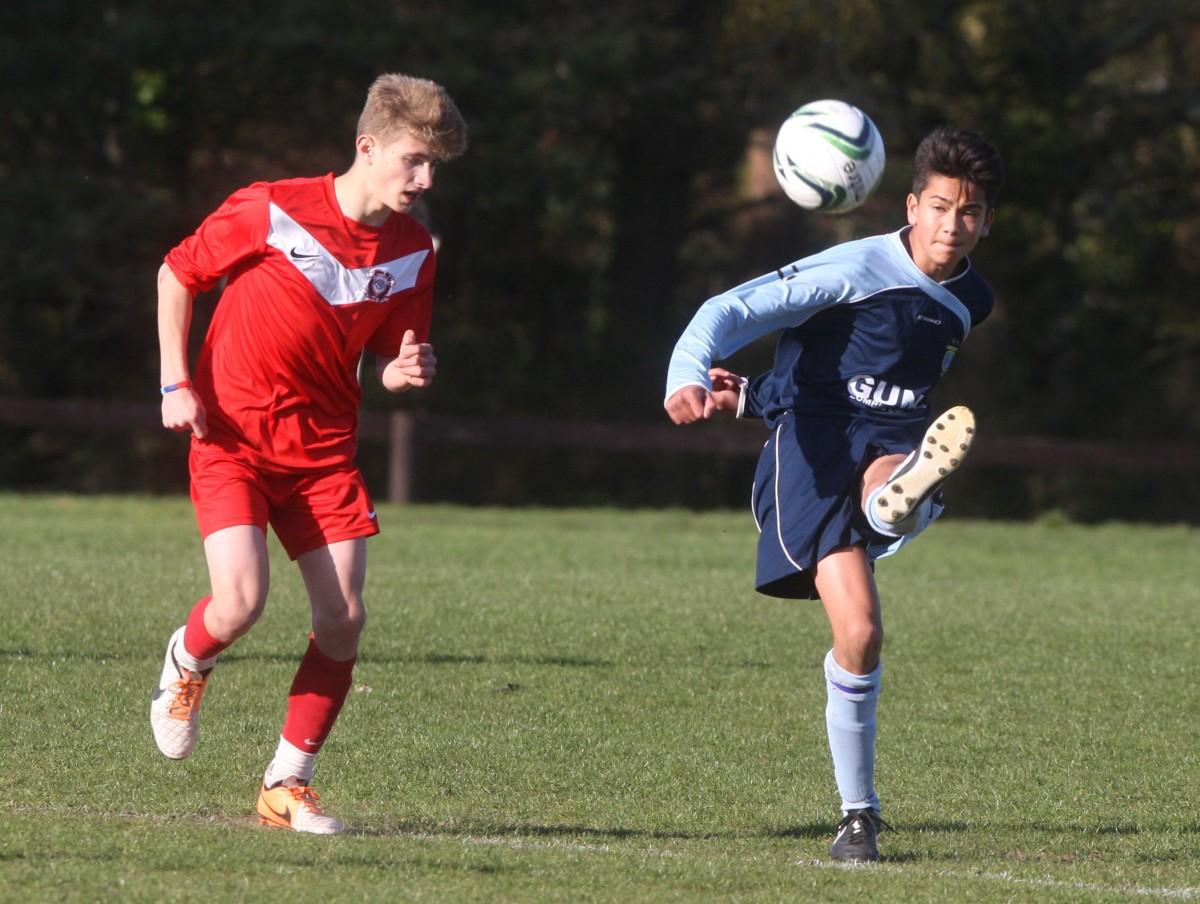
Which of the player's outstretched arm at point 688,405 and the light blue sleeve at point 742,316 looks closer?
the player's outstretched arm at point 688,405

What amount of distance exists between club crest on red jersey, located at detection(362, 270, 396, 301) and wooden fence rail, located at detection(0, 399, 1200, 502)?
1587 centimetres

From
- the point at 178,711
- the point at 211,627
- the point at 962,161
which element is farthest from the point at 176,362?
the point at 962,161

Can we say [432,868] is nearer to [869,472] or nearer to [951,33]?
[869,472]

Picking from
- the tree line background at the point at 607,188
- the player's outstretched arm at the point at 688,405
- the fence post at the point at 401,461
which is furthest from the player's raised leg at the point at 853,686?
the tree line background at the point at 607,188

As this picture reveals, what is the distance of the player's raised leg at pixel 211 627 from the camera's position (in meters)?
5.17

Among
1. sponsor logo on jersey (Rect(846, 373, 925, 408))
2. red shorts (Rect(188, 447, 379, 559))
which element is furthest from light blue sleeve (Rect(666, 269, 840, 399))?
red shorts (Rect(188, 447, 379, 559))

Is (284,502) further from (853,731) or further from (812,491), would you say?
(853,731)

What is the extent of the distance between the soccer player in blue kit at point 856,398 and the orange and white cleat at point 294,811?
1389 mm

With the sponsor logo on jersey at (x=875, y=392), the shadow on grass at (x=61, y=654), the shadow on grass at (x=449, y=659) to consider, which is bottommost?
the shadow on grass at (x=449, y=659)

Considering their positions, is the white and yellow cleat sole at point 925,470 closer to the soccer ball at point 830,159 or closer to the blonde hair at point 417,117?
the soccer ball at point 830,159

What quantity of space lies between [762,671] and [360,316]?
368cm

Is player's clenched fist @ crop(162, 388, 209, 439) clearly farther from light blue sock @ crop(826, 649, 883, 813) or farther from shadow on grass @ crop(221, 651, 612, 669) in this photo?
shadow on grass @ crop(221, 651, 612, 669)

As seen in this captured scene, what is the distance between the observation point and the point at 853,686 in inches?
211

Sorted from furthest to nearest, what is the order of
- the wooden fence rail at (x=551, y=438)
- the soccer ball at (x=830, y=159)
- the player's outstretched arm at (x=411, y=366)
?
the wooden fence rail at (x=551, y=438)
the soccer ball at (x=830, y=159)
the player's outstretched arm at (x=411, y=366)
